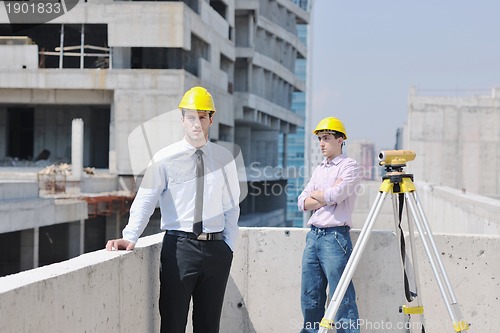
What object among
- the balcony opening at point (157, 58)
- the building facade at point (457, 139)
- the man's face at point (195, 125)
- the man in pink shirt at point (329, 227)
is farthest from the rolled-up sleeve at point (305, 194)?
the building facade at point (457, 139)

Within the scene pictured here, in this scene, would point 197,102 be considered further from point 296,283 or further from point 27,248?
point 27,248

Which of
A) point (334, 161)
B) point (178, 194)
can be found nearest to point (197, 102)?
point (178, 194)

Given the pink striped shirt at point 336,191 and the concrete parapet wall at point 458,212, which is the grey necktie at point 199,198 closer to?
the pink striped shirt at point 336,191

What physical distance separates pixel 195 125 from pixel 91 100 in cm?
2552

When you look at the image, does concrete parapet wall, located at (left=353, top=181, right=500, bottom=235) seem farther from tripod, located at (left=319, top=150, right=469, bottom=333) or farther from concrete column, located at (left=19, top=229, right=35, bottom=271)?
concrete column, located at (left=19, top=229, right=35, bottom=271)

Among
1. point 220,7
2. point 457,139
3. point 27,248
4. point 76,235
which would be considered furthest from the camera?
point 457,139

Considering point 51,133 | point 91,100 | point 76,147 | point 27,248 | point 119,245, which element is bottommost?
point 27,248

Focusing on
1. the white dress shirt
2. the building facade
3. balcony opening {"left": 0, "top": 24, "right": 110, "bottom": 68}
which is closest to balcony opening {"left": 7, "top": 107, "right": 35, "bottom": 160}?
balcony opening {"left": 0, "top": 24, "right": 110, "bottom": 68}

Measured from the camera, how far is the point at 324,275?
17.2ft

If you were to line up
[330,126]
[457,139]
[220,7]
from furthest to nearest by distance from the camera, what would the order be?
1. [457,139]
2. [220,7]
3. [330,126]

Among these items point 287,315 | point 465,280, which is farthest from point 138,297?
point 465,280

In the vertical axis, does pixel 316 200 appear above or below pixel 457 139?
below

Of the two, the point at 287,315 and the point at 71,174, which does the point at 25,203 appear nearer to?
the point at 71,174

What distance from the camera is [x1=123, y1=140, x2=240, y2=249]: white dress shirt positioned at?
4.30m
